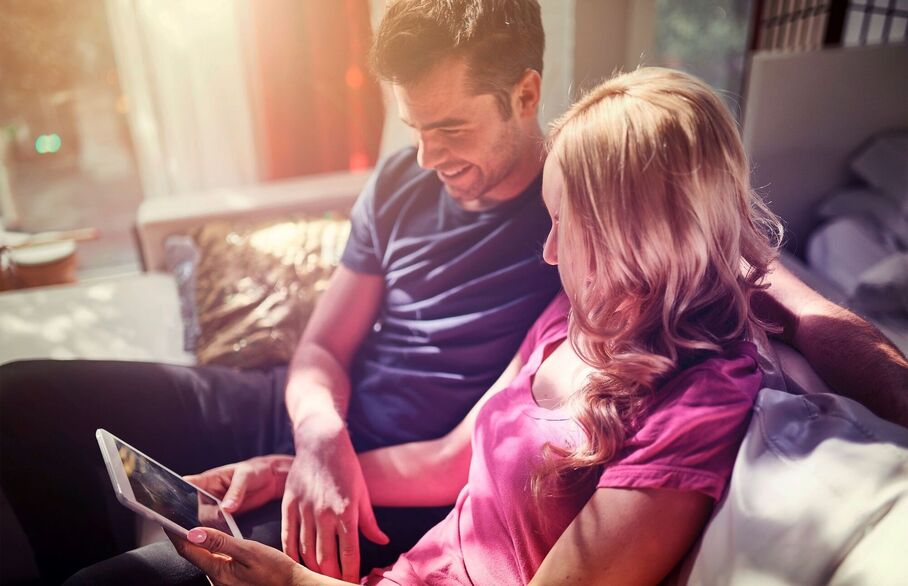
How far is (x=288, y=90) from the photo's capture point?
5.69ft

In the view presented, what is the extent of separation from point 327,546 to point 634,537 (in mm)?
339

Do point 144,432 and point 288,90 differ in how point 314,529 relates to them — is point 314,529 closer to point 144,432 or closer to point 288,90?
point 144,432

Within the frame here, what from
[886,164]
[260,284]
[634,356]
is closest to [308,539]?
[634,356]

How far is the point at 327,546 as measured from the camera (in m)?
0.71

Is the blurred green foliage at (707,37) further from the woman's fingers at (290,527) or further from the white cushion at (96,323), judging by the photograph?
the white cushion at (96,323)

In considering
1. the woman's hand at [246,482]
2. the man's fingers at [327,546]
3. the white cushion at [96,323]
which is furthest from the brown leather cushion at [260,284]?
the man's fingers at [327,546]

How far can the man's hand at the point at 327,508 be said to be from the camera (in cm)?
71

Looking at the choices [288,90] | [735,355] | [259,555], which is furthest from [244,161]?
[735,355]

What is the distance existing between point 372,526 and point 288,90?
1295 millimetres

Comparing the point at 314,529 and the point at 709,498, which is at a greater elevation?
the point at 709,498

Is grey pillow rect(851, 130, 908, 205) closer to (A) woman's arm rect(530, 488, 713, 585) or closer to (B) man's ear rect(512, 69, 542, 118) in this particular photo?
(B) man's ear rect(512, 69, 542, 118)

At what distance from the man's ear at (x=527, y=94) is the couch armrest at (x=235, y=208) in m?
0.85

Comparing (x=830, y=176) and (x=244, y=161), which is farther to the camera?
(x=244, y=161)

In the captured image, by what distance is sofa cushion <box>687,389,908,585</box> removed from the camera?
0.47 metres
